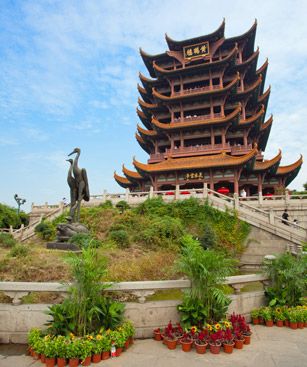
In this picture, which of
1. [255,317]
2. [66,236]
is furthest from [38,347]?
[66,236]

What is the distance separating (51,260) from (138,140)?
24910mm

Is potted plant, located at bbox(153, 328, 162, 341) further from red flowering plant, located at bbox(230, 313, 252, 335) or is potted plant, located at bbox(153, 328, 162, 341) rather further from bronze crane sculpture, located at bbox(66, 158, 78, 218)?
bronze crane sculpture, located at bbox(66, 158, 78, 218)

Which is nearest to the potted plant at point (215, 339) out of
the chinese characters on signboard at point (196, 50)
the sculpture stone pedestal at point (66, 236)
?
the sculpture stone pedestal at point (66, 236)

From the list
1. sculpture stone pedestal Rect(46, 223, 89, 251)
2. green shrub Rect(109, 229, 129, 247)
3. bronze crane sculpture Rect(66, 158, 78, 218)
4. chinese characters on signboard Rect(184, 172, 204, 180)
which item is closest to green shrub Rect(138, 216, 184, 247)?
green shrub Rect(109, 229, 129, 247)

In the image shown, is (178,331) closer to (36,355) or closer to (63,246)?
(36,355)

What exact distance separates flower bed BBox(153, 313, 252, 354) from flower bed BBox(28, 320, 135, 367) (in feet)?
2.78

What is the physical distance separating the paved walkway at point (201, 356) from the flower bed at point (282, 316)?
724 mm

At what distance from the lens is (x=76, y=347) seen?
4293 millimetres

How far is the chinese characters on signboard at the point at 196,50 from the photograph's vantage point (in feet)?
99.8

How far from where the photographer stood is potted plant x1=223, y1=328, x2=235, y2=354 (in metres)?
4.64

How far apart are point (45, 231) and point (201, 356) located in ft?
47.8

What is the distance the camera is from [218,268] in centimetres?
535

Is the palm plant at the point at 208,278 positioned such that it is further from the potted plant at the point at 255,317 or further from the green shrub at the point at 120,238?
the green shrub at the point at 120,238

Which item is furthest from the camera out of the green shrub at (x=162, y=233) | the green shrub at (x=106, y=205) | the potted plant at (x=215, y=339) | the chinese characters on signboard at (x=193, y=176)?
the chinese characters on signboard at (x=193, y=176)
